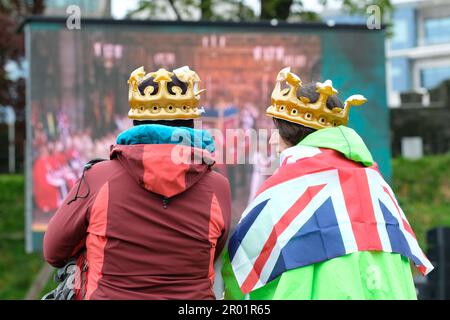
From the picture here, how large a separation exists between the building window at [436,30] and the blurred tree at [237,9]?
32294 millimetres

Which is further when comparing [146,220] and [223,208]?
[223,208]

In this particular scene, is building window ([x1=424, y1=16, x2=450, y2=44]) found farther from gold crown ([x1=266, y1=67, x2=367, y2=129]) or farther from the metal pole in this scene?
gold crown ([x1=266, y1=67, x2=367, y2=129])

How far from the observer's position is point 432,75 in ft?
143

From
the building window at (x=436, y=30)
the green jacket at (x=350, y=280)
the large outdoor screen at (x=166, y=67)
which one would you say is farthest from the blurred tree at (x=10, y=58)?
the building window at (x=436, y=30)

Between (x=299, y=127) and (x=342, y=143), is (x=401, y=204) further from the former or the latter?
(x=342, y=143)

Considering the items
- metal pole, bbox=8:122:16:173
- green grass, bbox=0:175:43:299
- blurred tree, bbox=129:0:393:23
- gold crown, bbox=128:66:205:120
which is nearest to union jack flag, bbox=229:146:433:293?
gold crown, bbox=128:66:205:120

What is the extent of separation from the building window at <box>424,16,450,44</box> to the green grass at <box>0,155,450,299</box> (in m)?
30.5

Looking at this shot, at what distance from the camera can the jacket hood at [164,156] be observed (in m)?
2.61

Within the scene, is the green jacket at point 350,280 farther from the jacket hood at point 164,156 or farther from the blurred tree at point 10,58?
the blurred tree at point 10,58

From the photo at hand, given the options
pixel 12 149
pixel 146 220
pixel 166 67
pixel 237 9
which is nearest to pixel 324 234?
pixel 146 220

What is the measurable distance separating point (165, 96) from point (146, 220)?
47cm

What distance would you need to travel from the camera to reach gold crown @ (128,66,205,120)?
2.84 meters
